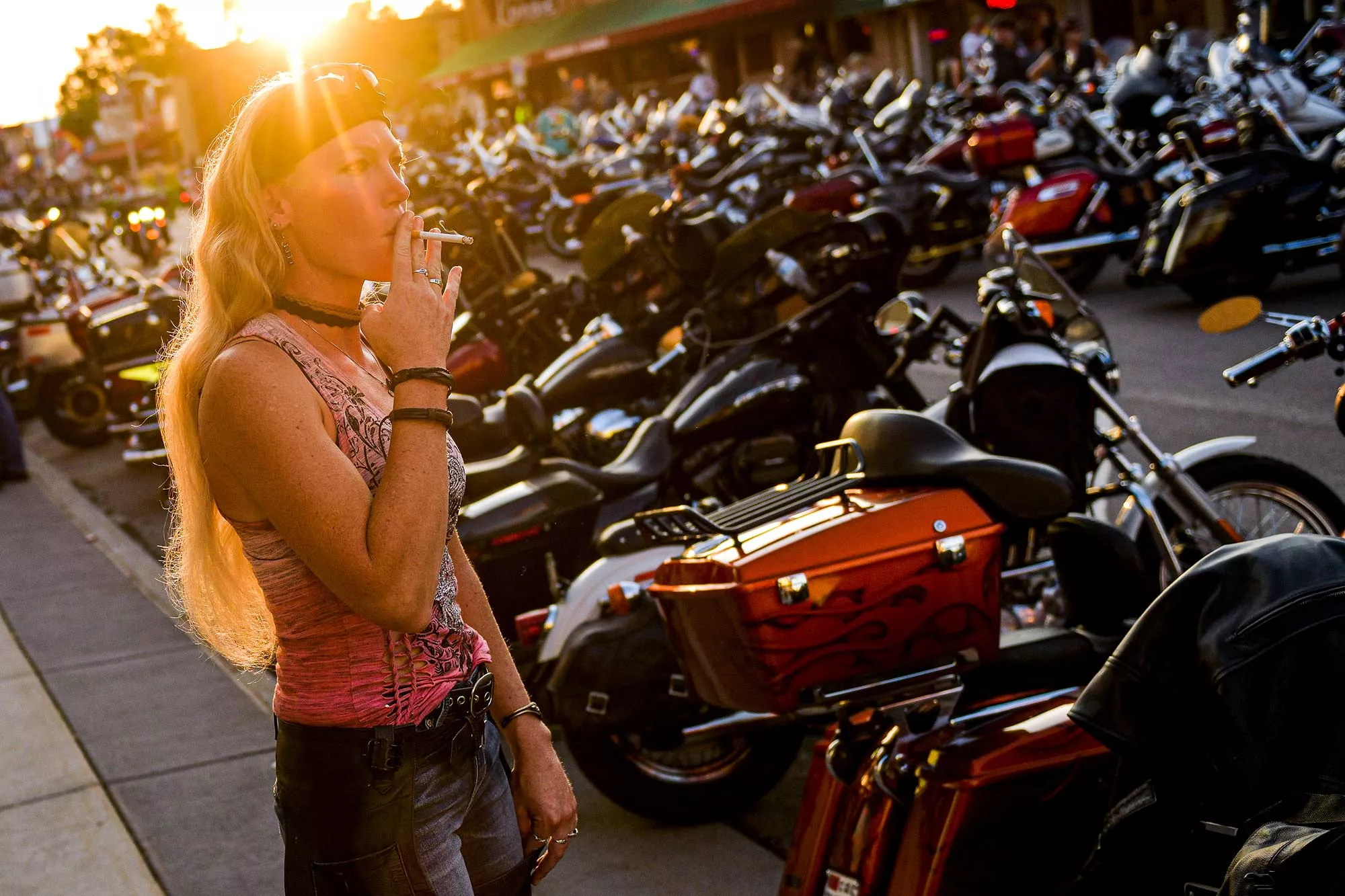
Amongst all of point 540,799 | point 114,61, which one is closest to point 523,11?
point 540,799

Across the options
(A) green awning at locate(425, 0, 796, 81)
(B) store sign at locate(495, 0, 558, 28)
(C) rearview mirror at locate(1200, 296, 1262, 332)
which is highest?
(B) store sign at locate(495, 0, 558, 28)

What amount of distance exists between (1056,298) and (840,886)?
8.18 feet

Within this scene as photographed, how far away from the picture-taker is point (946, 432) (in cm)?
304

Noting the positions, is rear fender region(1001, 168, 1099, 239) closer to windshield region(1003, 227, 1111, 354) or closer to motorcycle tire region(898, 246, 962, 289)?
motorcycle tire region(898, 246, 962, 289)

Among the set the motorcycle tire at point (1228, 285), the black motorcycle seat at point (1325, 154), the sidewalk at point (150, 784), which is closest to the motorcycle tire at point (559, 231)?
the motorcycle tire at point (1228, 285)

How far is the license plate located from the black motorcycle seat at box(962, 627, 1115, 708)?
461 mm

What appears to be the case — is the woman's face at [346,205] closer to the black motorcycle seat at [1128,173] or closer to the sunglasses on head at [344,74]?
the sunglasses on head at [344,74]

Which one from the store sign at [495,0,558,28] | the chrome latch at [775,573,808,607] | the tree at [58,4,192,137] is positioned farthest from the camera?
the tree at [58,4,192,137]

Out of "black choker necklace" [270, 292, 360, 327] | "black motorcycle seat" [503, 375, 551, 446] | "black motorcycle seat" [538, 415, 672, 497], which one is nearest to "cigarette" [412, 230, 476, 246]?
"black choker necklace" [270, 292, 360, 327]

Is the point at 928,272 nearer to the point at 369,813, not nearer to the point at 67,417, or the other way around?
the point at 67,417

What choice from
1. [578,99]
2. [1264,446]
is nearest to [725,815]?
[1264,446]

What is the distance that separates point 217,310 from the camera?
200 cm

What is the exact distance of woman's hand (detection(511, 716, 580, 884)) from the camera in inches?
86.4

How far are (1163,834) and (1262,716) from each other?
1.08ft
